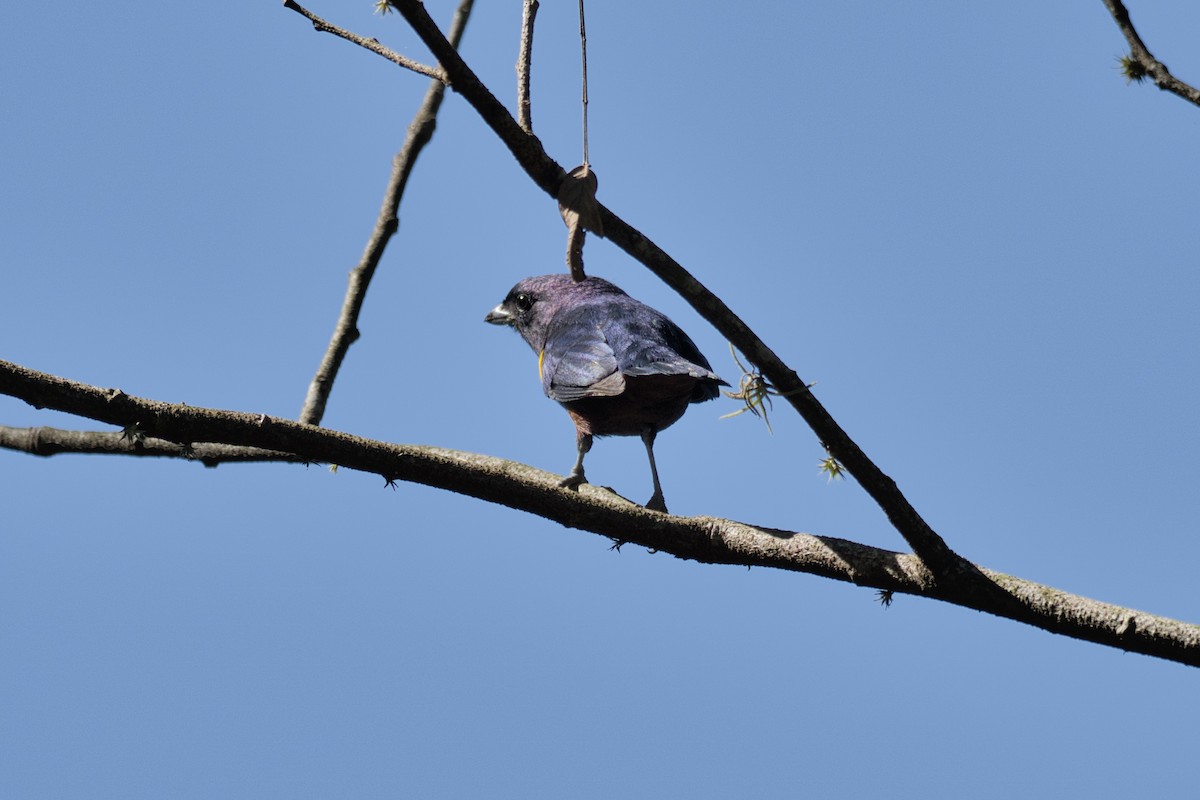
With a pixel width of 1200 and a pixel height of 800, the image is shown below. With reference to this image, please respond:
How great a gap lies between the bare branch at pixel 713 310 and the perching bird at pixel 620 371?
2.21 meters

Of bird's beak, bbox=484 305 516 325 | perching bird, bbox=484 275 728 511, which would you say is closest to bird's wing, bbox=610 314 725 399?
perching bird, bbox=484 275 728 511

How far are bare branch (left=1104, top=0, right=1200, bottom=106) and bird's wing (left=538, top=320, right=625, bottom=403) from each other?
2.84 meters

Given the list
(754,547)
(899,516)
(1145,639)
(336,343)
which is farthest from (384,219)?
(1145,639)

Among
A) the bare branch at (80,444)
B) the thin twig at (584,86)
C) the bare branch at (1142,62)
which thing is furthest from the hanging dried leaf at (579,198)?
the bare branch at (1142,62)

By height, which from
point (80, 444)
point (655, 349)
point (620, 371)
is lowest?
point (80, 444)

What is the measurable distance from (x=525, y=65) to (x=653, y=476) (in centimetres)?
341

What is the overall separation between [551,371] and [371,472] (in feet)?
10.3

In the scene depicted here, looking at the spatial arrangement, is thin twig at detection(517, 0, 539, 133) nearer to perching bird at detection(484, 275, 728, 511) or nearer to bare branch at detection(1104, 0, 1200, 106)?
bare branch at detection(1104, 0, 1200, 106)

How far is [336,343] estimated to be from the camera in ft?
18.1

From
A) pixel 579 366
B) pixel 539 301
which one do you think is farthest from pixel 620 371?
pixel 539 301

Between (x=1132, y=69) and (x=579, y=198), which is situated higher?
(x=1132, y=69)

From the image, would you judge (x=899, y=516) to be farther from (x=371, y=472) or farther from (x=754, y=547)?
(x=371, y=472)

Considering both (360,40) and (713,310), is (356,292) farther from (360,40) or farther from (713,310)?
(713,310)

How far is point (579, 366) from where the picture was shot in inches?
259
